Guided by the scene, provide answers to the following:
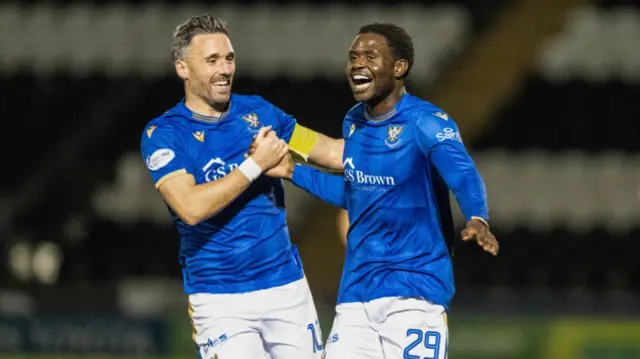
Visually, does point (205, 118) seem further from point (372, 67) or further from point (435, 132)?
point (435, 132)

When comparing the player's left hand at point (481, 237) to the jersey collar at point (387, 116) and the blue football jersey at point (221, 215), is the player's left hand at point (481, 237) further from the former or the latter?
the blue football jersey at point (221, 215)

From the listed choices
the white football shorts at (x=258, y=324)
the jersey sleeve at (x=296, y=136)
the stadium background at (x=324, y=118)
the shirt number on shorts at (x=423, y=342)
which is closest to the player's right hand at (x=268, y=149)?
the jersey sleeve at (x=296, y=136)

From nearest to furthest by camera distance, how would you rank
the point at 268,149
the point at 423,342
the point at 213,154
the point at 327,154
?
the point at 423,342 → the point at 268,149 → the point at 213,154 → the point at 327,154

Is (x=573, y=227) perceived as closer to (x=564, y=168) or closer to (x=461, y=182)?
(x=564, y=168)

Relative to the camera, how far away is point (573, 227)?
11.7 metres

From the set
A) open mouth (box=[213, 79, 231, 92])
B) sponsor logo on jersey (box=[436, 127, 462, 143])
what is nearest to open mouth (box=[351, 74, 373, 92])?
sponsor logo on jersey (box=[436, 127, 462, 143])

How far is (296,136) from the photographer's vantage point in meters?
4.79

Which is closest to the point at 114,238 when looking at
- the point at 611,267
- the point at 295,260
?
the point at 611,267

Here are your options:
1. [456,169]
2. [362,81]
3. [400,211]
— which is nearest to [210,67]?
[362,81]

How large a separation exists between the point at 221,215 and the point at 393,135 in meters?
0.73

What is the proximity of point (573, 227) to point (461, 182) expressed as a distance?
7.91m

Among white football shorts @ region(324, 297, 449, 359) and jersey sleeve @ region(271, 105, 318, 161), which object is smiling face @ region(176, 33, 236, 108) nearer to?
jersey sleeve @ region(271, 105, 318, 161)

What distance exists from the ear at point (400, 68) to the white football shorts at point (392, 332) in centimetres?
79

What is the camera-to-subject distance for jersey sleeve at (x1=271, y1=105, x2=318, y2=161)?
4.75 meters
